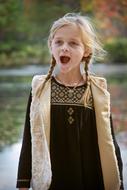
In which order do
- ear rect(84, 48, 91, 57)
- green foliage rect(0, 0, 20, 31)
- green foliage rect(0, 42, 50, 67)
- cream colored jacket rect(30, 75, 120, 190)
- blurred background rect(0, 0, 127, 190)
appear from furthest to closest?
1. green foliage rect(0, 0, 20, 31)
2. green foliage rect(0, 42, 50, 67)
3. blurred background rect(0, 0, 127, 190)
4. ear rect(84, 48, 91, 57)
5. cream colored jacket rect(30, 75, 120, 190)

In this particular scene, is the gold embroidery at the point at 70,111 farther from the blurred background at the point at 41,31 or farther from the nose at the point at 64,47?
the blurred background at the point at 41,31

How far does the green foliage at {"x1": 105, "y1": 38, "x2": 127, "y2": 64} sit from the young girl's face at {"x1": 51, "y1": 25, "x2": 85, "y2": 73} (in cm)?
988

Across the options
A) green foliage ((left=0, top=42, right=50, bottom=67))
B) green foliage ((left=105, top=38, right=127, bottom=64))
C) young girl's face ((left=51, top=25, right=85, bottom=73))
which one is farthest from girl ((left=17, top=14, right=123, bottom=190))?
green foliage ((left=105, top=38, right=127, bottom=64))

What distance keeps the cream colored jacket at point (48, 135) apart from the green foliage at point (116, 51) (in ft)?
32.4

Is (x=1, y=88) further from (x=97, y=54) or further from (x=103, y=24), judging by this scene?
(x=97, y=54)

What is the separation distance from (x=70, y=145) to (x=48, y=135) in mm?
83

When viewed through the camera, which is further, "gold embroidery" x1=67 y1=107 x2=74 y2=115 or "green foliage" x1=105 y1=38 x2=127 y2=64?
"green foliage" x1=105 y1=38 x2=127 y2=64

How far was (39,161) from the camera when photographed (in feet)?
6.13

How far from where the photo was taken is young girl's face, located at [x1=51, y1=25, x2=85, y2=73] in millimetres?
1911

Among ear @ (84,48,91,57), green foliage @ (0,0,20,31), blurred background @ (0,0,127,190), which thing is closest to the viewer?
ear @ (84,48,91,57)

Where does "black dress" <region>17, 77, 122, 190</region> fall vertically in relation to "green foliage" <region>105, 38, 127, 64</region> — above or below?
below

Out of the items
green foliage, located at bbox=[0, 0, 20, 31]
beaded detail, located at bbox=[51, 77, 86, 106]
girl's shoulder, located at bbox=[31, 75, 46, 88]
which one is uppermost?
green foliage, located at bbox=[0, 0, 20, 31]

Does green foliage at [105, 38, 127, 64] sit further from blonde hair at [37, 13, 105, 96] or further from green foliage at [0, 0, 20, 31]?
blonde hair at [37, 13, 105, 96]

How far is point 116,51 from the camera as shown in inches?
466
